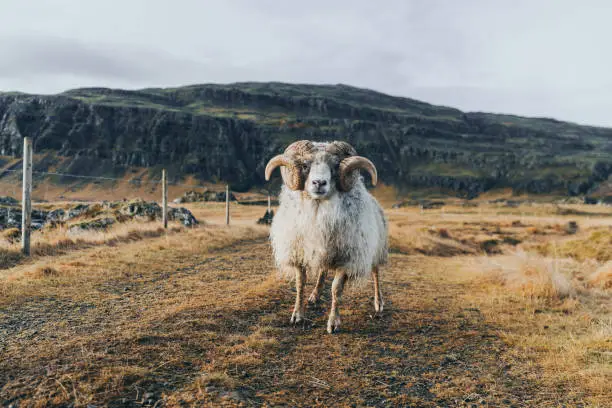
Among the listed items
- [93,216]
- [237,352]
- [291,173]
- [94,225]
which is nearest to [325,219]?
[291,173]

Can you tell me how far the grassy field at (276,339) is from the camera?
4.34 metres

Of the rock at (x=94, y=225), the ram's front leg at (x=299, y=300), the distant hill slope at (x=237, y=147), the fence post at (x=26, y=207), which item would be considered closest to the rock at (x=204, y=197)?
the distant hill slope at (x=237, y=147)

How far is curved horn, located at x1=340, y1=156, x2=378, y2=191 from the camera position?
6.71m

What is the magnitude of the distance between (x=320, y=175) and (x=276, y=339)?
102 inches

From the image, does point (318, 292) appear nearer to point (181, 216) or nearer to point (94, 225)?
point (94, 225)

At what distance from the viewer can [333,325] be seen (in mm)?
6562

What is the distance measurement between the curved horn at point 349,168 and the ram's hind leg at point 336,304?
150 centimetres

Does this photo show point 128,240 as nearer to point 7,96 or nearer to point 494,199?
point 494,199

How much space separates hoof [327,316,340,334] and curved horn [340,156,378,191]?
2.17 meters

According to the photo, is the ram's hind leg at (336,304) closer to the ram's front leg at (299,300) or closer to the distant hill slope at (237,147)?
the ram's front leg at (299,300)

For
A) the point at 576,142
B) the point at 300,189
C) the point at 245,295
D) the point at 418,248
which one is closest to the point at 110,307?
the point at 245,295

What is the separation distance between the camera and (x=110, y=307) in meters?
7.09

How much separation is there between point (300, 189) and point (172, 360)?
3287mm

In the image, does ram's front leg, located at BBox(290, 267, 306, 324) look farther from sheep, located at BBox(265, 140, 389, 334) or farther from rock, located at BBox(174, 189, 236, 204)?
rock, located at BBox(174, 189, 236, 204)
